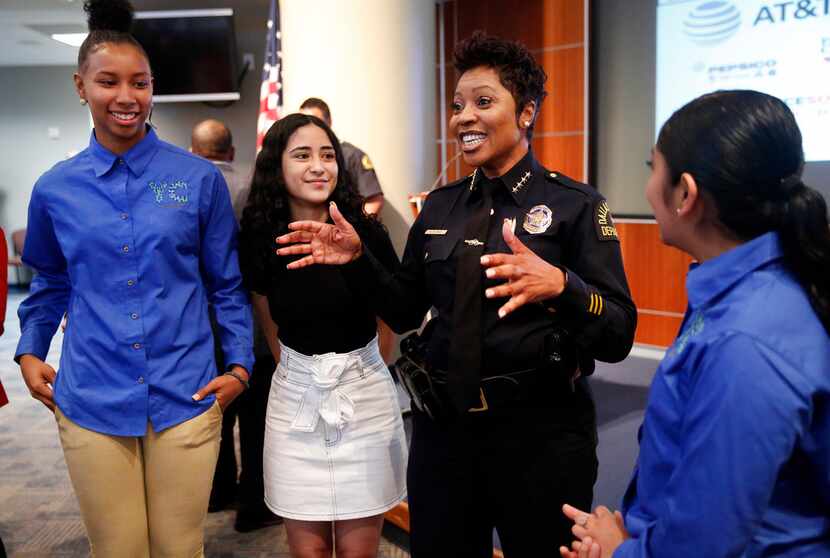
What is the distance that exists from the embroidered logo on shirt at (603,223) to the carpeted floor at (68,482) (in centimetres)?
139

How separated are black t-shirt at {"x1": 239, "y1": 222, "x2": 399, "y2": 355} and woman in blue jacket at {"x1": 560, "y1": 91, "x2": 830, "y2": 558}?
96cm

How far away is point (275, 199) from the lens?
194cm

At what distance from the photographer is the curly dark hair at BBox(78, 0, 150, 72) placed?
1.65 meters

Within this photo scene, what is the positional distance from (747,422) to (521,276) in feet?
1.66

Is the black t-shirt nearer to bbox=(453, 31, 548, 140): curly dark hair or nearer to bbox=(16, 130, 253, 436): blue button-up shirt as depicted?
bbox=(16, 130, 253, 436): blue button-up shirt

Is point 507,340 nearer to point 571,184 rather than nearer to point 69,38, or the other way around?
point 571,184

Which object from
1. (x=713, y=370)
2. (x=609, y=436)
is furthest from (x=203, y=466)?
(x=609, y=436)

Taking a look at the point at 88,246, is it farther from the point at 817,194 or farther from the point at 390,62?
the point at 390,62

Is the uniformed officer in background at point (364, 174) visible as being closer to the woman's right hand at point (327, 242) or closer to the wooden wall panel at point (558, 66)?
the woman's right hand at point (327, 242)

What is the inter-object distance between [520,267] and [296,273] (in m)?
0.78

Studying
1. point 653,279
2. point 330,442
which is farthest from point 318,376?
point 653,279

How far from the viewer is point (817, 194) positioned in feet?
3.02

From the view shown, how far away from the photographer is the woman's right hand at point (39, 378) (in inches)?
68.1

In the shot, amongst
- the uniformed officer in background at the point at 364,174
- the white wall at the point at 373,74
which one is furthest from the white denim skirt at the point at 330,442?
the white wall at the point at 373,74
